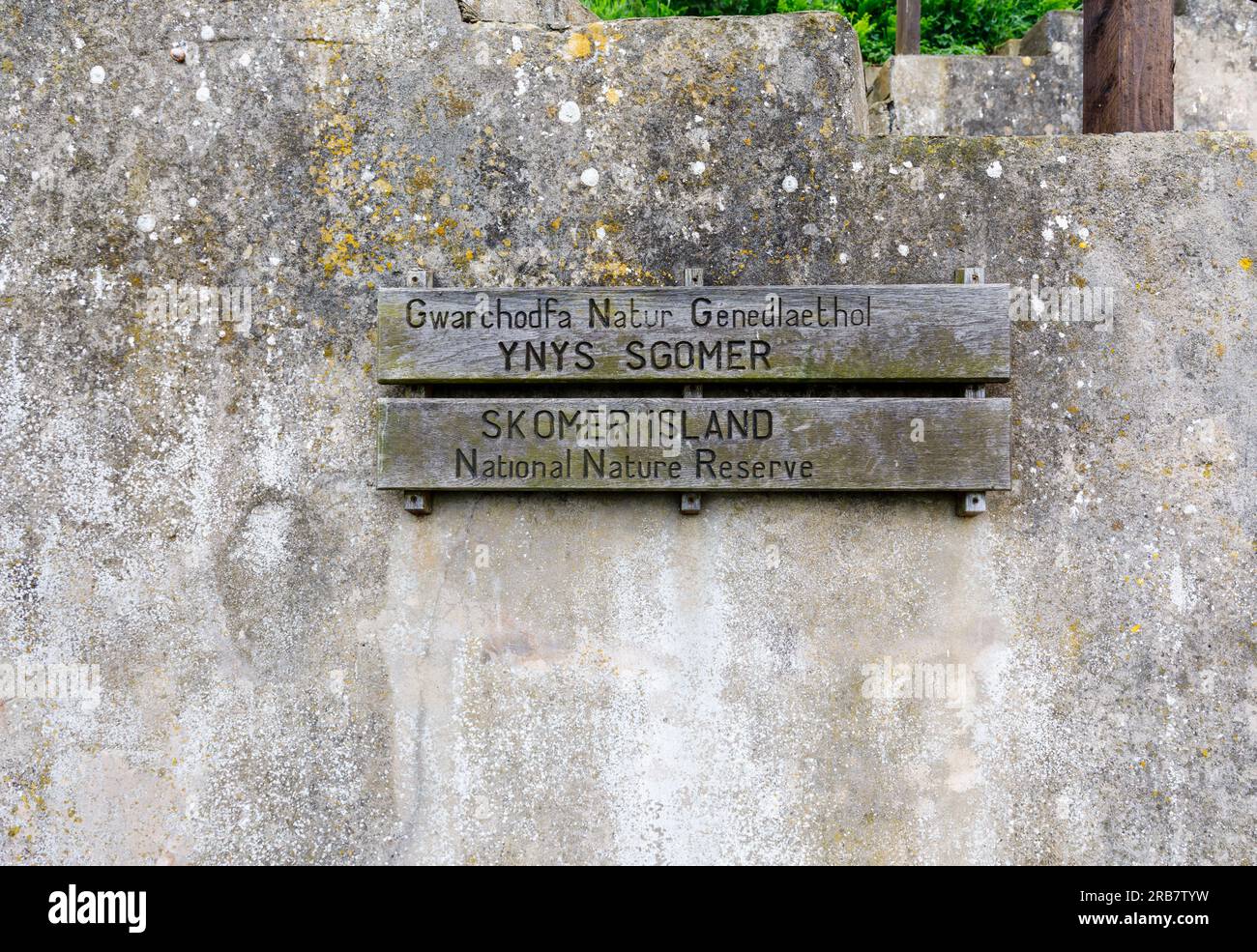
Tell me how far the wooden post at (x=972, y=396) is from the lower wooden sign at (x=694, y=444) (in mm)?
59

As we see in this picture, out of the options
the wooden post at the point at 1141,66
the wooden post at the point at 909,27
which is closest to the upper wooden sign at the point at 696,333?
the wooden post at the point at 1141,66

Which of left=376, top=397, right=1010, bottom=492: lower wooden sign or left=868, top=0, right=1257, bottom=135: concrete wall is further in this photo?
left=868, top=0, right=1257, bottom=135: concrete wall

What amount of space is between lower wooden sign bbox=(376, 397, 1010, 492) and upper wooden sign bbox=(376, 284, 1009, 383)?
96 millimetres

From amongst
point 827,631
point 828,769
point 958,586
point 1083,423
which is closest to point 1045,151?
point 1083,423

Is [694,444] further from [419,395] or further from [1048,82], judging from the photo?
[1048,82]

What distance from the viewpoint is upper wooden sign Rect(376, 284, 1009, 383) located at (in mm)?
2928

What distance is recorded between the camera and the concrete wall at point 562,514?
116 inches

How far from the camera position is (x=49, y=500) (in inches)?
120

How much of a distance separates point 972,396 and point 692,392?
887 mm

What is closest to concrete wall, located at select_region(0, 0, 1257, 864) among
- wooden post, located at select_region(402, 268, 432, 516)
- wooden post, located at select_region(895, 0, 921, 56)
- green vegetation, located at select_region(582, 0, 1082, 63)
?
wooden post, located at select_region(402, 268, 432, 516)

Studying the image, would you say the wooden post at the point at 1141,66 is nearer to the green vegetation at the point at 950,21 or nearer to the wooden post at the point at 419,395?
the wooden post at the point at 419,395

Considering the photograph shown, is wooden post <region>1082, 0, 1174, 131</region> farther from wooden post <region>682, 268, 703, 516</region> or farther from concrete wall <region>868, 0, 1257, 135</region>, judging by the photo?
concrete wall <region>868, 0, 1257, 135</region>

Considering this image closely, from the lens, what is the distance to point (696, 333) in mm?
2943

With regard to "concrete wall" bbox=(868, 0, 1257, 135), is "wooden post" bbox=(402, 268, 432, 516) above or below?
below
